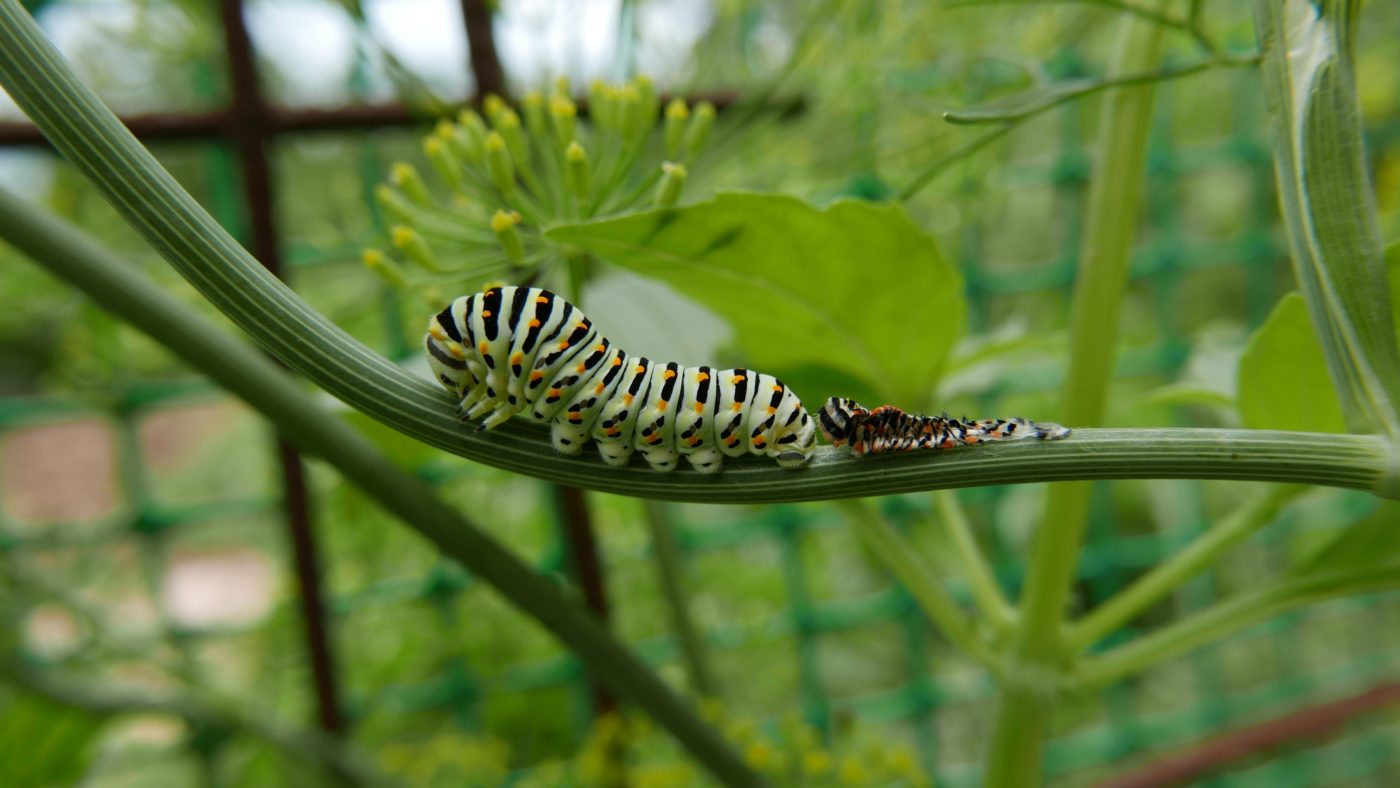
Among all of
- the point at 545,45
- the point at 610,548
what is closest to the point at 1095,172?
the point at 545,45

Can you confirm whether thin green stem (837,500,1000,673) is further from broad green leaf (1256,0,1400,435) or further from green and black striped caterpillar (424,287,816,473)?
broad green leaf (1256,0,1400,435)

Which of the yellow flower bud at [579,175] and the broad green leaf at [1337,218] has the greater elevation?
the yellow flower bud at [579,175]

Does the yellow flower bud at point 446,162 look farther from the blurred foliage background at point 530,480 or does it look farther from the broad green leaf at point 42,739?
the broad green leaf at point 42,739

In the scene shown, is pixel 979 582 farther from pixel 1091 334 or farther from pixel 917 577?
pixel 1091 334

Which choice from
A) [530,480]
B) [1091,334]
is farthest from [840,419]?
[530,480]

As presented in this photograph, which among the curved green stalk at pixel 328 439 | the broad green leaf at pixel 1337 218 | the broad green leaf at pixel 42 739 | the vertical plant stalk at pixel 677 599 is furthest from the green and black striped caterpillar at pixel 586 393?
the broad green leaf at pixel 42 739

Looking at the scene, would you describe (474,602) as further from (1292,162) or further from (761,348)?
(1292,162)

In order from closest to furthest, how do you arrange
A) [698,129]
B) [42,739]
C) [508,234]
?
Answer: [508,234] → [698,129] → [42,739]
